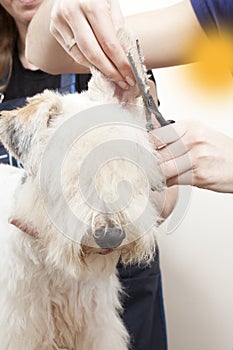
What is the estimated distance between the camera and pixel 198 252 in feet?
5.92

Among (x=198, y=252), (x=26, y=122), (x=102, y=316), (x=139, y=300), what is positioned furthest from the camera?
A: (x=198, y=252)

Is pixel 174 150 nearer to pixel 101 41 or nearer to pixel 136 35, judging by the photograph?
pixel 101 41

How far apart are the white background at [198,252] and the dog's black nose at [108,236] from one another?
0.93 metres

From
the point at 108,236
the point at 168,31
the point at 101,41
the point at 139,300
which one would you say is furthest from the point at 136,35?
the point at 139,300

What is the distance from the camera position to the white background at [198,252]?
5.80 ft

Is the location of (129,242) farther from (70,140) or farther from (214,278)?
(214,278)

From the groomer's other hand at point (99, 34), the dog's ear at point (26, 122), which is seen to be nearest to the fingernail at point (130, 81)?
the groomer's other hand at point (99, 34)

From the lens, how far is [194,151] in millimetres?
898

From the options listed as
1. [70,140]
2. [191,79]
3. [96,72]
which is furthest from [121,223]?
[191,79]

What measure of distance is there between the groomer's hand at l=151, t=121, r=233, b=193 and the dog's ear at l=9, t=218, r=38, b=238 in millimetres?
244

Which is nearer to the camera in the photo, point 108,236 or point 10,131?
point 108,236

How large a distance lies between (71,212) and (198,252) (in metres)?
1.01

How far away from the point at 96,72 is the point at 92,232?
0.29 m

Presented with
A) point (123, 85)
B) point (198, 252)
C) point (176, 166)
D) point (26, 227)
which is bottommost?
point (198, 252)
